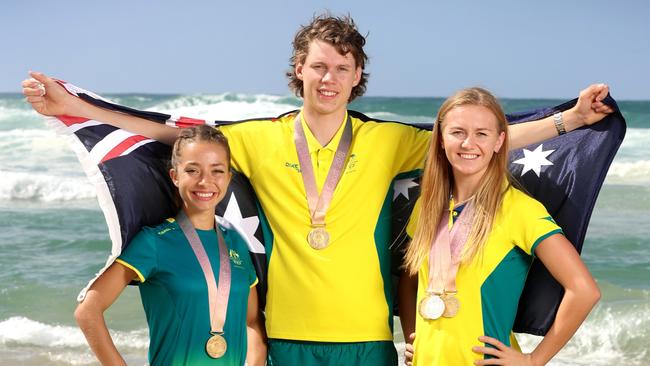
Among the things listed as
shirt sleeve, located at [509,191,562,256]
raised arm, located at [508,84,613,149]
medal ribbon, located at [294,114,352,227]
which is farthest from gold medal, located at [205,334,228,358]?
raised arm, located at [508,84,613,149]

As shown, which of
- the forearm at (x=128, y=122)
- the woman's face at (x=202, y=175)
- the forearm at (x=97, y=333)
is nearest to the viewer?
the forearm at (x=97, y=333)

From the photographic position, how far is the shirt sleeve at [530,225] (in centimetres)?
301

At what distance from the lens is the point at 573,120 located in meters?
3.57

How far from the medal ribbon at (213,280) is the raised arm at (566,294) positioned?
0.96 m

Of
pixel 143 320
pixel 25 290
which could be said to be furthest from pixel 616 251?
pixel 25 290

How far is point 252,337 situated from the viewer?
138 inches

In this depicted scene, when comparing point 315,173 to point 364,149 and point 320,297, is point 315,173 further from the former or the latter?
point 320,297

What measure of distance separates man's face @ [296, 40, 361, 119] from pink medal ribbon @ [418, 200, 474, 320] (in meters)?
0.71

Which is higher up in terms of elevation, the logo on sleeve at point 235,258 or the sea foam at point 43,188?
the logo on sleeve at point 235,258

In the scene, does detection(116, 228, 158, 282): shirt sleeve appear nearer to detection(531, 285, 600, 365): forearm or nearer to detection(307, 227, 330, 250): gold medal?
detection(307, 227, 330, 250): gold medal

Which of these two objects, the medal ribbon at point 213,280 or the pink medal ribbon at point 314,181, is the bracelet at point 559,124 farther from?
the medal ribbon at point 213,280

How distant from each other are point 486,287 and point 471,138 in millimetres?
562

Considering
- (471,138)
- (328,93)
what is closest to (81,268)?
(328,93)

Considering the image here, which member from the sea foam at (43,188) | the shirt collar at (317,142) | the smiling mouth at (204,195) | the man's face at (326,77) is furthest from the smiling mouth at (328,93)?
the sea foam at (43,188)
